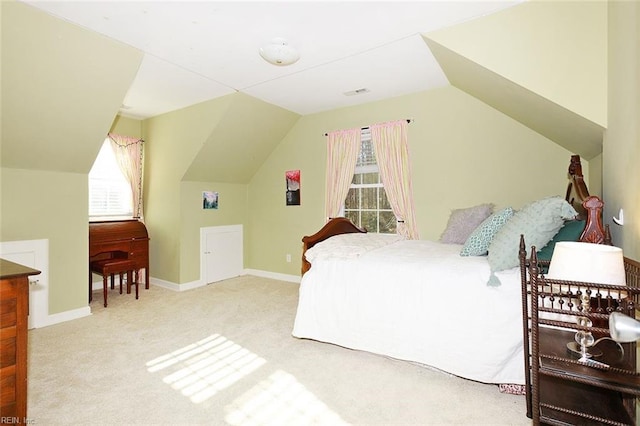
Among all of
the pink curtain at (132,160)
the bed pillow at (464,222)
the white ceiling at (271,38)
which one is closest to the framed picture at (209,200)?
the pink curtain at (132,160)

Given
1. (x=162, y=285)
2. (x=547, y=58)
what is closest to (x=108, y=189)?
(x=162, y=285)

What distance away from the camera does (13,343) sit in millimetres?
1521

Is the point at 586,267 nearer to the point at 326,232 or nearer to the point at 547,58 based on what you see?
the point at 547,58

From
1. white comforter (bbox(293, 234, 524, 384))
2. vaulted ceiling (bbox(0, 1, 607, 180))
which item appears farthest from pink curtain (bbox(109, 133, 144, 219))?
white comforter (bbox(293, 234, 524, 384))

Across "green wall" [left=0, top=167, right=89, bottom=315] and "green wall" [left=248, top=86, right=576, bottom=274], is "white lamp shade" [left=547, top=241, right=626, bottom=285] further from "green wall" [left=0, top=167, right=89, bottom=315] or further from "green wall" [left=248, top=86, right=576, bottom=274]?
"green wall" [left=0, top=167, right=89, bottom=315]

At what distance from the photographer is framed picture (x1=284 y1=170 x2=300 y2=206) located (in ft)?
15.4

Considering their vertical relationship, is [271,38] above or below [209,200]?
above

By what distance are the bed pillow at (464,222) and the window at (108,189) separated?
4359mm

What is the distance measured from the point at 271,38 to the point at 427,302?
2328 millimetres

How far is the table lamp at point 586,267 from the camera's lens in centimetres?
123

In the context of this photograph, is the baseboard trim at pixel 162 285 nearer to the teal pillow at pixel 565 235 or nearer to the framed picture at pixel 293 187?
the framed picture at pixel 293 187

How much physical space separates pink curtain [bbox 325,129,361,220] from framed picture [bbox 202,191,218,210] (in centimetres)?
175

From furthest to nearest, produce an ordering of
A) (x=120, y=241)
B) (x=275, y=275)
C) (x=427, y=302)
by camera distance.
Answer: (x=275, y=275) < (x=120, y=241) < (x=427, y=302)

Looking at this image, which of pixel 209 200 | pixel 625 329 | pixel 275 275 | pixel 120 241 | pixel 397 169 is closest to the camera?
pixel 625 329
